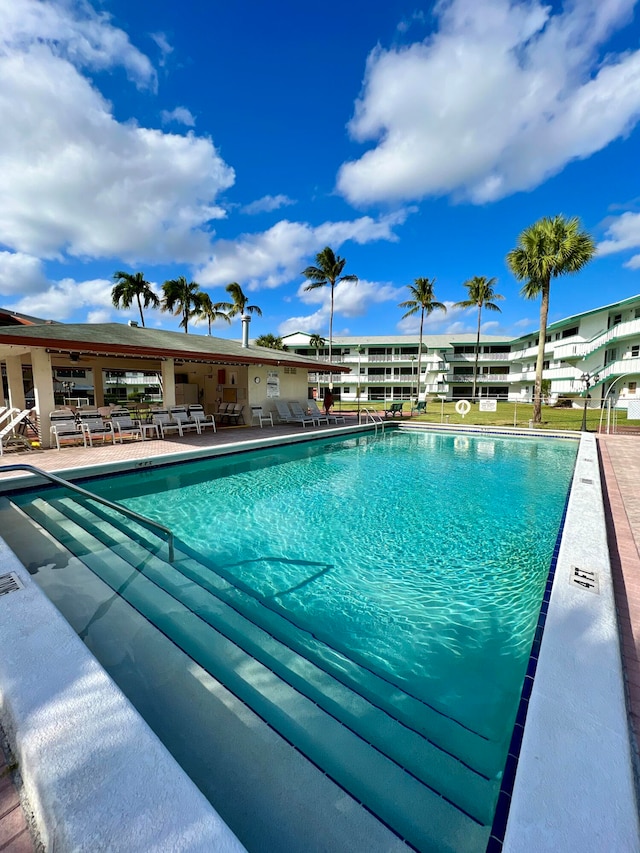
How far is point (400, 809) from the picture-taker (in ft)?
6.31

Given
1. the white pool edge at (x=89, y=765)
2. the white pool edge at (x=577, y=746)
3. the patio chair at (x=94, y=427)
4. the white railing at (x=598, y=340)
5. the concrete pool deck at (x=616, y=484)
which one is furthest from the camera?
the white railing at (x=598, y=340)

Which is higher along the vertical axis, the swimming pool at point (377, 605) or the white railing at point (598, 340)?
the white railing at point (598, 340)

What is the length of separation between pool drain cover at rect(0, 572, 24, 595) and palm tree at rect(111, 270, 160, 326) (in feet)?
112

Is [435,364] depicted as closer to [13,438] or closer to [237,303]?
[237,303]

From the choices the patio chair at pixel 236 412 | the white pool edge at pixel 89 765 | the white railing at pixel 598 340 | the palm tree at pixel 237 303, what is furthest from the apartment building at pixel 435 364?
the white pool edge at pixel 89 765

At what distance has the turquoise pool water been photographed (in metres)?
3.21

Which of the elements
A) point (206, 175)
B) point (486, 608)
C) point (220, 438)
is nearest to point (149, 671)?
point (486, 608)

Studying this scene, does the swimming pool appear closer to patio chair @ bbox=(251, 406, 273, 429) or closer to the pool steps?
the pool steps

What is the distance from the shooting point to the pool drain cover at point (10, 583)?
10.0 ft

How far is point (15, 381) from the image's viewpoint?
14883 millimetres

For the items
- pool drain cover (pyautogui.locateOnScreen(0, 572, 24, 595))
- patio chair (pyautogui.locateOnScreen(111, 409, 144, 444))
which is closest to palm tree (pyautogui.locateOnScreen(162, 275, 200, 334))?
patio chair (pyautogui.locateOnScreen(111, 409, 144, 444))

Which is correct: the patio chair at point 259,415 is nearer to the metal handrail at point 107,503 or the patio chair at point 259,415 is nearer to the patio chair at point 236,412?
the patio chair at point 236,412

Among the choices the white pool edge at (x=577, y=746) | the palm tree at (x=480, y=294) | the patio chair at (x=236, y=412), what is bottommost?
the white pool edge at (x=577, y=746)

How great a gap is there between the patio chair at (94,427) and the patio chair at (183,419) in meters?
2.12
